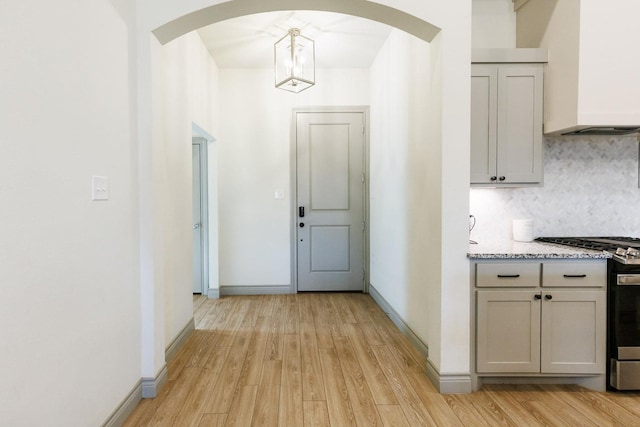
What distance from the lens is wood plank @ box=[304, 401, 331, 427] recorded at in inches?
82.7

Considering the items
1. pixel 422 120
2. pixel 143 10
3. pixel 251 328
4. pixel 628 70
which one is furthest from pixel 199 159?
pixel 628 70

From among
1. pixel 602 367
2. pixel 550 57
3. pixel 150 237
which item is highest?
pixel 550 57

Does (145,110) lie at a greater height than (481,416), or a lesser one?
greater

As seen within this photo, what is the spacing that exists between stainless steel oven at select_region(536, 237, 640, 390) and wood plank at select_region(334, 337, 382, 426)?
1.52 metres

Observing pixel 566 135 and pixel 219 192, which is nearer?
pixel 566 135

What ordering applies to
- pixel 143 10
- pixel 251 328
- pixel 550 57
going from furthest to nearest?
pixel 251 328 < pixel 550 57 < pixel 143 10

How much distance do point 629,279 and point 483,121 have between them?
4.37 ft

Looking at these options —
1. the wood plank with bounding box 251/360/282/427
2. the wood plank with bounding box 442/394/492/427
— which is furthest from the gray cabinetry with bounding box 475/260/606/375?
the wood plank with bounding box 251/360/282/427

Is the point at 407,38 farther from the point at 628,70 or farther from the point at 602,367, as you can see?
the point at 602,367

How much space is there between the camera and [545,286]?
2410 millimetres

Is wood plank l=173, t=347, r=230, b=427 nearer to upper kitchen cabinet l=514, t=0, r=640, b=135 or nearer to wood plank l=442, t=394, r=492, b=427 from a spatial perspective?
wood plank l=442, t=394, r=492, b=427

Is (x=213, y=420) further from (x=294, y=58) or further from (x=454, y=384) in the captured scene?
(x=294, y=58)

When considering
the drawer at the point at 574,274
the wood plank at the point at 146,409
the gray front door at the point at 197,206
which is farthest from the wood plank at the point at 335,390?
the gray front door at the point at 197,206

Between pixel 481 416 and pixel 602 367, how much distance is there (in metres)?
0.92
